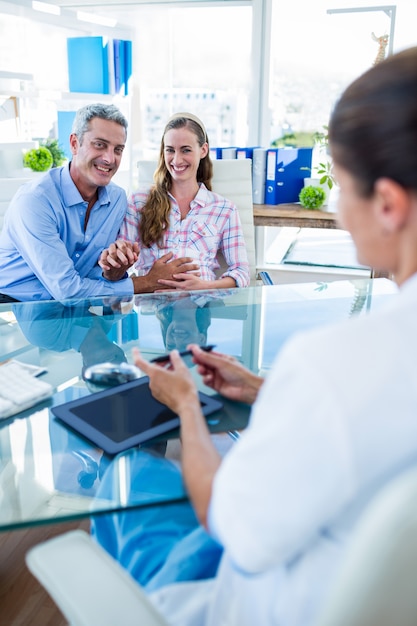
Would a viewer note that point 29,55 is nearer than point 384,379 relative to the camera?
No

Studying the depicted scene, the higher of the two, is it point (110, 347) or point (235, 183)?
point (235, 183)

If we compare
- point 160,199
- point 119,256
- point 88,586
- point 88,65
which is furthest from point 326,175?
point 88,586

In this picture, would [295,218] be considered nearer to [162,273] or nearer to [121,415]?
[162,273]

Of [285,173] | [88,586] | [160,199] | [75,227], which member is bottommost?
[88,586]

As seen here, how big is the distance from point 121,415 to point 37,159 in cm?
271

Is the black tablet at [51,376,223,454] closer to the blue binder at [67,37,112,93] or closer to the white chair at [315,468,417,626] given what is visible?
the white chair at [315,468,417,626]

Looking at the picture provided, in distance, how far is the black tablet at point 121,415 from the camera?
109 cm

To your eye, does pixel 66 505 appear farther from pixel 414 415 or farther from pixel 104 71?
pixel 104 71

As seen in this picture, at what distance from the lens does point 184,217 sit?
9.24 feet

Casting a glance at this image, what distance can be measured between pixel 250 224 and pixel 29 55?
1789 mm

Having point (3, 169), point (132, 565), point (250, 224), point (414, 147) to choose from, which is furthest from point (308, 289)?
point (3, 169)

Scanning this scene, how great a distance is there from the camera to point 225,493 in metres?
0.65

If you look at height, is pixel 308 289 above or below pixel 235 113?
below

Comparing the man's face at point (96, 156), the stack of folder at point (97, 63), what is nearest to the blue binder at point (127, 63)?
the stack of folder at point (97, 63)
